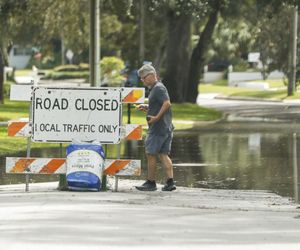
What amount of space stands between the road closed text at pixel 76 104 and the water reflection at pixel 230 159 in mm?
2419

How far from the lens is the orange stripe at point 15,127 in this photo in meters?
12.6

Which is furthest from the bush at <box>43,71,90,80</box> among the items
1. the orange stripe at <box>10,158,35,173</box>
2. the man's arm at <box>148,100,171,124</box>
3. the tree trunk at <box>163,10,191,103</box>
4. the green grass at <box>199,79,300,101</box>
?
the orange stripe at <box>10,158,35,173</box>

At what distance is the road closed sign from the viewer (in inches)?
501

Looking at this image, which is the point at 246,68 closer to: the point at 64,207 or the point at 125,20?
the point at 125,20

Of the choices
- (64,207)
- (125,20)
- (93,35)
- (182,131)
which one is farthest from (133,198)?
(125,20)

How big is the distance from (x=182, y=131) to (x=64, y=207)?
58.7 ft

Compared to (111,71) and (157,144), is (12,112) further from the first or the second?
(111,71)

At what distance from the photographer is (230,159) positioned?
755 inches

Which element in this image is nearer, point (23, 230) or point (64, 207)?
point (23, 230)

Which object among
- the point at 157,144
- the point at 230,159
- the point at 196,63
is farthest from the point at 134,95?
the point at 196,63

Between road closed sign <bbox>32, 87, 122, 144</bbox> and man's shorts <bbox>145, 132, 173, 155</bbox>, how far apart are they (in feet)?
1.61

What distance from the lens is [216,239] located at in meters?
8.58

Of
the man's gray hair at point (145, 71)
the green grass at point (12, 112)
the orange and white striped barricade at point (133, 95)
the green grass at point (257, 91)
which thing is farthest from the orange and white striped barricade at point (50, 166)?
the green grass at point (257, 91)

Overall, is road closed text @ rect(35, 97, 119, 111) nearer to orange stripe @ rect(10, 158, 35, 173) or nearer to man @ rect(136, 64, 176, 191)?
man @ rect(136, 64, 176, 191)
